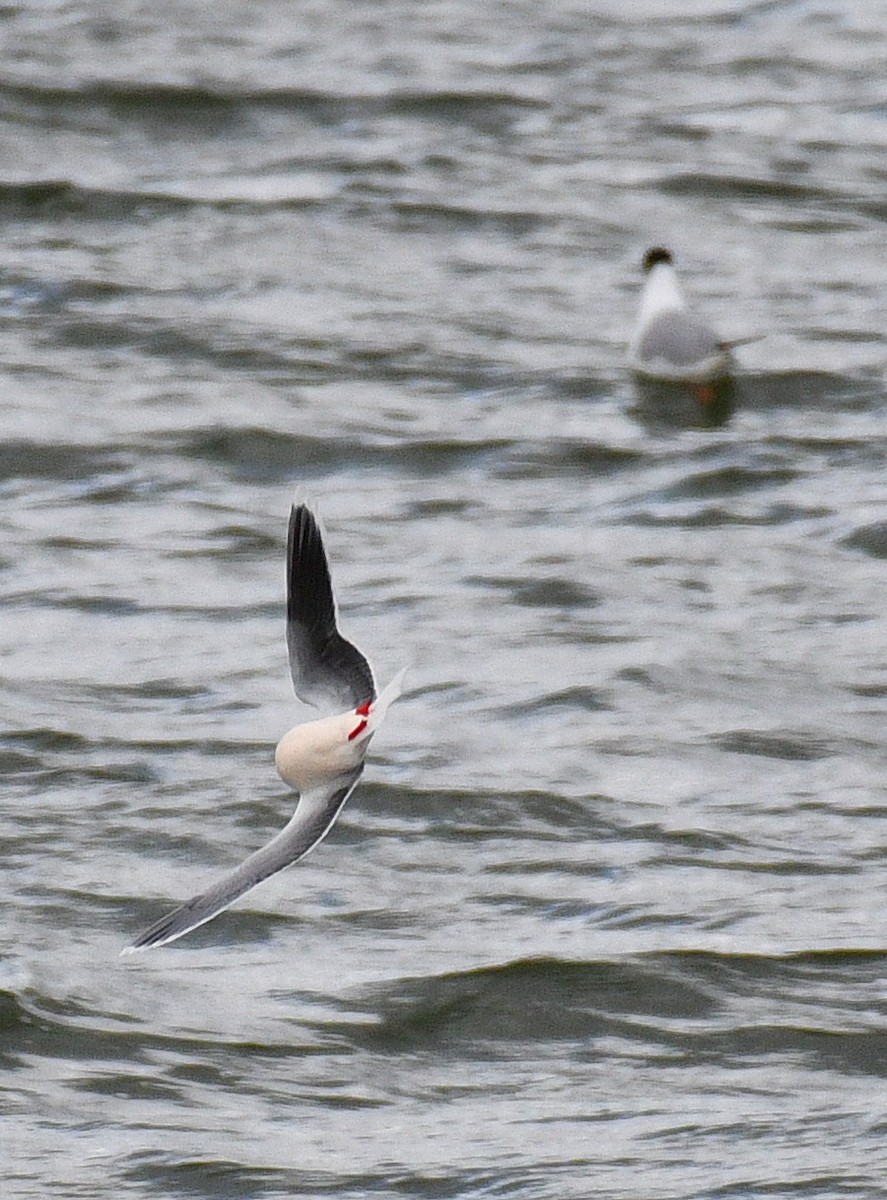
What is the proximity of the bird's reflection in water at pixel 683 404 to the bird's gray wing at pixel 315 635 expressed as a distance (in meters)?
5.64

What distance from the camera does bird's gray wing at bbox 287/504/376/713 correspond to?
489cm

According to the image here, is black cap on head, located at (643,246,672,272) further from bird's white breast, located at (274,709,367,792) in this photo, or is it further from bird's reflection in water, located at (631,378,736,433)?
bird's white breast, located at (274,709,367,792)

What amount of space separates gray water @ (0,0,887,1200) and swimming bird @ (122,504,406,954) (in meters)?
0.20

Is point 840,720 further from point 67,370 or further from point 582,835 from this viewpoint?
point 67,370

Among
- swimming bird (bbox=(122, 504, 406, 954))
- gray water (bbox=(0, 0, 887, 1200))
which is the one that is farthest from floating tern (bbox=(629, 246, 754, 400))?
swimming bird (bbox=(122, 504, 406, 954))

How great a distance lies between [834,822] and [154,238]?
6.25 metres

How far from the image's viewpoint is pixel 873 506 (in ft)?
30.6

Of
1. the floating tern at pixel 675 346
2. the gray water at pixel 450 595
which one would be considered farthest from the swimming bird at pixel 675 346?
the gray water at pixel 450 595

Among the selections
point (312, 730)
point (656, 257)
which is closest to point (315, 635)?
point (312, 730)

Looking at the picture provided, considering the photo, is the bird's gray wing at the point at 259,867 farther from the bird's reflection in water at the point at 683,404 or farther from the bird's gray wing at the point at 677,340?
the bird's gray wing at the point at 677,340

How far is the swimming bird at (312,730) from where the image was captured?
4230 millimetres

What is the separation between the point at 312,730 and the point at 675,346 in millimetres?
6293

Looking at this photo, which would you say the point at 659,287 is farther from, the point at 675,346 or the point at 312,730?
the point at 312,730

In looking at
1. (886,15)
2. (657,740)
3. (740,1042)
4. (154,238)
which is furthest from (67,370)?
(886,15)
